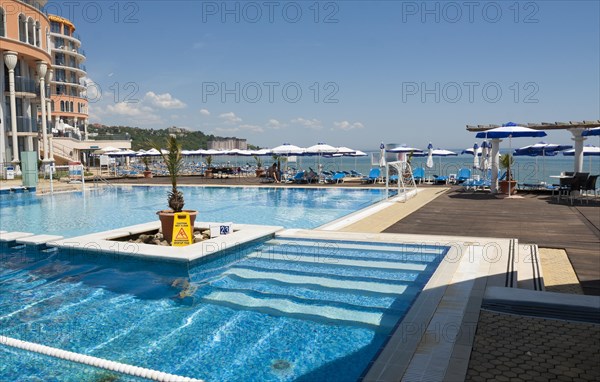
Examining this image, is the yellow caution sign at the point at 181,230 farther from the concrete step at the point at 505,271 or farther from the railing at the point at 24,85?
the railing at the point at 24,85

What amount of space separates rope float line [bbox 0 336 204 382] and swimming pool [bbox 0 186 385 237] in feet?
21.0

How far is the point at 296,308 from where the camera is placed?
17.0 ft

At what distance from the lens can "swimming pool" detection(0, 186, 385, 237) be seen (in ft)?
37.7

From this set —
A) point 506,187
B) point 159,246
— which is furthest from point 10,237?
point 506,187

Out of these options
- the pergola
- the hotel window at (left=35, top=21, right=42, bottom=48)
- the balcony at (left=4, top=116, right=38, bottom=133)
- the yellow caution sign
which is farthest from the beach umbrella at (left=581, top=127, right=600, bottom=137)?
the hotel window at (left=35, top=21, right=42, bottom=48)

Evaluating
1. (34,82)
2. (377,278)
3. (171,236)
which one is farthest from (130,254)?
(34,82)

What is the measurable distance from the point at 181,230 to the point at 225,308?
2929mm

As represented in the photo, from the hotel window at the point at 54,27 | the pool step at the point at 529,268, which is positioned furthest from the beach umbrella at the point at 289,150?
the hotel window at the point at 54,27

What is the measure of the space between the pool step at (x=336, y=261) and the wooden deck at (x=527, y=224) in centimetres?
202

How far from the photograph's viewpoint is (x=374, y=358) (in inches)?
146

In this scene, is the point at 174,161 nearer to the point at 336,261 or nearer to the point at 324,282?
the point at 336,261

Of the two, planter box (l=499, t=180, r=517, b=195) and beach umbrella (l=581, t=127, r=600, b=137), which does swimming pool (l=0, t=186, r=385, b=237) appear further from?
beach umbrella (l=581, t=127, r=600, b=137)

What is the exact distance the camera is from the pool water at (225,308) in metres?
3.93

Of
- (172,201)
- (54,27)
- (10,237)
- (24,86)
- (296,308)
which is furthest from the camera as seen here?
(54,27)
